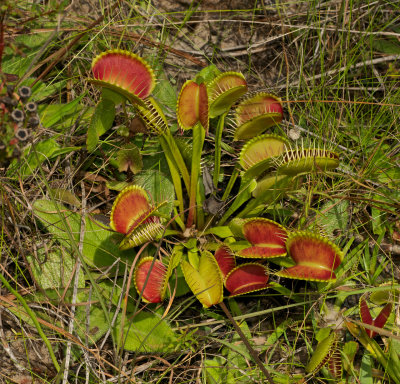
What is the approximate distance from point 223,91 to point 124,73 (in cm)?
60

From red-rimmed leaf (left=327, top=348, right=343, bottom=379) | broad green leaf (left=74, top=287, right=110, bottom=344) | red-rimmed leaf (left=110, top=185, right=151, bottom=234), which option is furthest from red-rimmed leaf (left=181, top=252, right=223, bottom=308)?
red-rimmed leaf (left=327, top=348, right=343, bottom=379)

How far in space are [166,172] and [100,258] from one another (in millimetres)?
647

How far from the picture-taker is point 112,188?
263 cm

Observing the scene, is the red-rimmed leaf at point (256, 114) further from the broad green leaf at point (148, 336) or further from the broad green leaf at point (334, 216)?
the broad green leaf at point (148, 336)

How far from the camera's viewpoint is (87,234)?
2518mm

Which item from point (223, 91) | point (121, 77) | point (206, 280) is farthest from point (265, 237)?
point (121, 77)

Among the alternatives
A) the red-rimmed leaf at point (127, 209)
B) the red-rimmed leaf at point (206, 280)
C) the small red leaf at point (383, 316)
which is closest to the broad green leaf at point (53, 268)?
the red-rimmed leaf at point (127, 209)

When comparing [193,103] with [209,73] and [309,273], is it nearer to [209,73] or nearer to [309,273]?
[209,73]

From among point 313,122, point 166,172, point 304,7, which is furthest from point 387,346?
point 304,7

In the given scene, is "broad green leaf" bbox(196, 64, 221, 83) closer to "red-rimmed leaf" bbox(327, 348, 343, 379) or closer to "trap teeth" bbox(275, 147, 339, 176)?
"trap teeth" bbox(275, 147, 339, 176)

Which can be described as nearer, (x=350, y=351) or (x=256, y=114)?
(x=350, y=351)

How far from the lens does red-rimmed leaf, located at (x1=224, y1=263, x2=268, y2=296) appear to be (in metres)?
2.36

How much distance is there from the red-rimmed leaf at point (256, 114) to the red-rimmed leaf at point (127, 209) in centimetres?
74

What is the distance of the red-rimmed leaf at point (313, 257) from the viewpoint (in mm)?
2184
